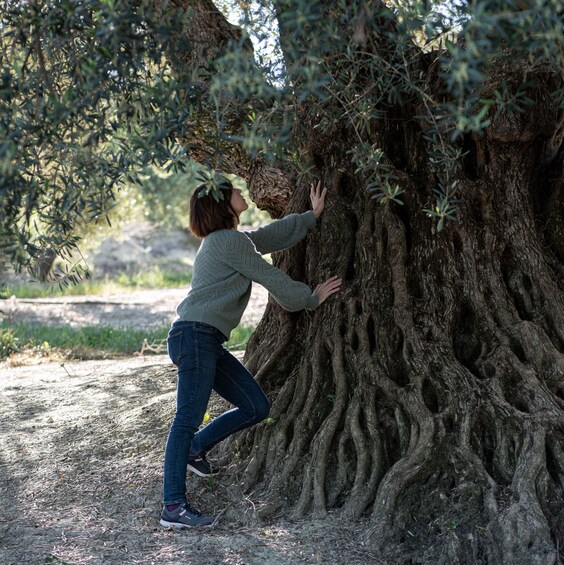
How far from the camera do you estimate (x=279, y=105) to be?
13.9 feet

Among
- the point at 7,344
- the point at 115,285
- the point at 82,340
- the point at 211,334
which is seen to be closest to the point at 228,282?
Result: the point at 211,334

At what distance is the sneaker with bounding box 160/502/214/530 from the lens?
5.11 metres

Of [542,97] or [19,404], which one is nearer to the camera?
[542,97]

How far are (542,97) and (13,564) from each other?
4.63 m

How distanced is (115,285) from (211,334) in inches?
717

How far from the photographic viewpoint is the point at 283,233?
19.1 feet

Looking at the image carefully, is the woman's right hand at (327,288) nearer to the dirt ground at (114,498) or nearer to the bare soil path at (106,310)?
the dirt ground at (114,498)

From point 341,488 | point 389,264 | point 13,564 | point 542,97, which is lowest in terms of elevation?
point 13,564

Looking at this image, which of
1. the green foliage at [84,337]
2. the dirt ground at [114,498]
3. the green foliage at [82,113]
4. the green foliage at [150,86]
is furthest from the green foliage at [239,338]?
the green foliage at [82,113]

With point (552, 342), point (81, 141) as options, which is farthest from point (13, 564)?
point (552, 342)

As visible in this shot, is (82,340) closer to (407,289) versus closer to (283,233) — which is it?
(283,233)

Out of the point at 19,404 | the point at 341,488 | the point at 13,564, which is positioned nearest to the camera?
the point at 13,564

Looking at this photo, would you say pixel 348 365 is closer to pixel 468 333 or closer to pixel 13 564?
pixel 468 333

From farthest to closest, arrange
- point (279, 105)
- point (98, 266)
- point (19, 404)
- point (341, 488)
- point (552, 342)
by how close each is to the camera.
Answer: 1. point (98, 266)
2. point (19, 404)
3. point (552, 342)
4. point (341, 488)
5. point (279, 105)
